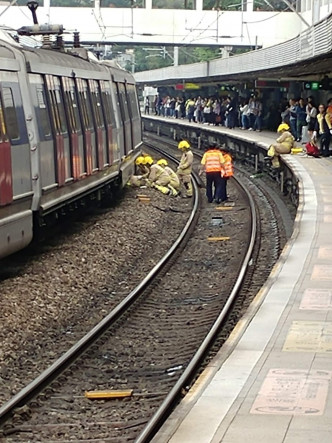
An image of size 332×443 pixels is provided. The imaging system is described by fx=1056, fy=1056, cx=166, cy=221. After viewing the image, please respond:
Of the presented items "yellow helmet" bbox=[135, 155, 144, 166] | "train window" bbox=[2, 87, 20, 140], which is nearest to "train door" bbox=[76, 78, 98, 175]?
"train window" bbox=[2, 87, 20, 140]

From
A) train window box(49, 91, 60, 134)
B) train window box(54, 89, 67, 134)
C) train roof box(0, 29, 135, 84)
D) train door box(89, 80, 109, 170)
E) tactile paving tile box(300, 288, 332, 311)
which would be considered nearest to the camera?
tactile paving tile box(300, 288, 332, 311)

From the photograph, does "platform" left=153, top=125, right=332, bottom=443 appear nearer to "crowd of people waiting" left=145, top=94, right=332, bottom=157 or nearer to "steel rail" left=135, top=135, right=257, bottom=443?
"steel rail" left=135, top=135, right=257, bottom=443

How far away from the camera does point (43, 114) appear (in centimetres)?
1438

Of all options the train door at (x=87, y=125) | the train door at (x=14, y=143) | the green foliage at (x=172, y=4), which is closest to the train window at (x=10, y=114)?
the train door at (x=14, y=143)

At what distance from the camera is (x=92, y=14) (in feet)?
162

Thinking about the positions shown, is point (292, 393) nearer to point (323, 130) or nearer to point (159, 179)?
point (159, 179)

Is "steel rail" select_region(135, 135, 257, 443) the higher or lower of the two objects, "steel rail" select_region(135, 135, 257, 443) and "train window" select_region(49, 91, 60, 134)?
the lower

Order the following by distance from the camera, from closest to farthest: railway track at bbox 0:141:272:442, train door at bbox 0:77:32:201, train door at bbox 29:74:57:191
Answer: railway track at bbox 0:141:272:442 < train door at bbox 0:77:32:201 < train door at bbox 29:74:57:191

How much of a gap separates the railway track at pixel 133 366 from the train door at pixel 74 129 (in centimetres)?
254

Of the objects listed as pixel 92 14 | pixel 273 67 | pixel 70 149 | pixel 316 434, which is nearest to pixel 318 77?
pixel 273 67

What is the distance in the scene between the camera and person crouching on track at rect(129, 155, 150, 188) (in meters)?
26.8

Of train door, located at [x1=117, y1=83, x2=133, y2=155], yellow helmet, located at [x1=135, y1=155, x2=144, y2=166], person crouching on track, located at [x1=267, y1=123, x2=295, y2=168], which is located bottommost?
yellow helmet, located at [x1=135, y1=155, x2=144, y2=166]

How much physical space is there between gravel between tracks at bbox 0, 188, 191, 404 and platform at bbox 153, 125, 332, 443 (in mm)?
1922

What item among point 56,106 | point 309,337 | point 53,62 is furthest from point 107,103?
point 309,337
